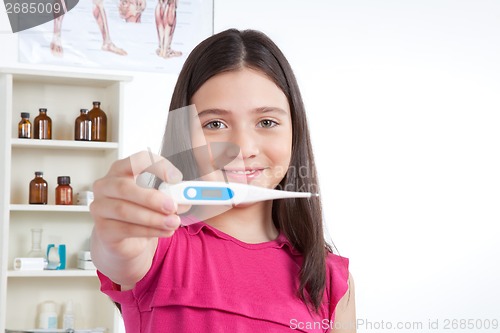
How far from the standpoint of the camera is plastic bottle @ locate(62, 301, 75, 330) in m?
2.62

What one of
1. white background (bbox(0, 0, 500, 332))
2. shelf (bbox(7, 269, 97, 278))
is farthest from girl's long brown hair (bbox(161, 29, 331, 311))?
white background (bbox(0, 0, 500, 332))

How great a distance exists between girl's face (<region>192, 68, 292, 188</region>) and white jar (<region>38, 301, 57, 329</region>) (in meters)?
1.85

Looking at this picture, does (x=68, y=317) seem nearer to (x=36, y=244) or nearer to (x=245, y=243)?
(x=36, y=244)

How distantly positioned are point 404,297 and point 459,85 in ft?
3.49

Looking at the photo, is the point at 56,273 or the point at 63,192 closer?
the point at 56,273

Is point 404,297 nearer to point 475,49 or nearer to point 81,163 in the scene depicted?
point 475,49

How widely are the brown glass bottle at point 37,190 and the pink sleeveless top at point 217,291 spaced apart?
5.68ft

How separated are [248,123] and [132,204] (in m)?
0.35

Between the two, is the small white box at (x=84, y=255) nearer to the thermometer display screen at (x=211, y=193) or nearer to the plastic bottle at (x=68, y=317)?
the plastic bottle at (x=68, y=317)

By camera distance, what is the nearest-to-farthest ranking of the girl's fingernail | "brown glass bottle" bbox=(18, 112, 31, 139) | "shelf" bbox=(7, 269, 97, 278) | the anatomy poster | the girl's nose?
the girl's fingernail < the girl's nose < "shelf" bbox=(7, 269, 97, 278) < "brown glass bottle" bbox=(18, 112, 31, 139) < the anatomy poster

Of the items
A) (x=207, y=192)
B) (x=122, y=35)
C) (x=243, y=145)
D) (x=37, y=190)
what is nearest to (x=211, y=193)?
(x=207, y=192)

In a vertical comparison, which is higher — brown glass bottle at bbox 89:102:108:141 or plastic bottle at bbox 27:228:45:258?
brown glass bottle at bbox 89:102:108:141

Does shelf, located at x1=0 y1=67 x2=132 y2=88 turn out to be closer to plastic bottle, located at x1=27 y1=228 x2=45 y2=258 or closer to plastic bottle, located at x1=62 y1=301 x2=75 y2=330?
plastic bottle, located at x1=27 y1=228 x2=45 y2=258

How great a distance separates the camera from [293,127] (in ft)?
3.60
